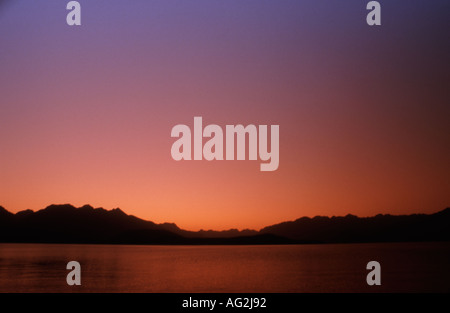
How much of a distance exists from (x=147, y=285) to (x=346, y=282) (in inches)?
229

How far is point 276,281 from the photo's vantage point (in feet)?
48.7

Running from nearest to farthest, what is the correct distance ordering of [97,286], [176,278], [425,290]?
[425,290] < [97,286] < [176,278]
